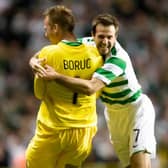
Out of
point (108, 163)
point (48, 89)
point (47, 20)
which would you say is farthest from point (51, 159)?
point (108, 163)

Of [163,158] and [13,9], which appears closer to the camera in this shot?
[163,158]

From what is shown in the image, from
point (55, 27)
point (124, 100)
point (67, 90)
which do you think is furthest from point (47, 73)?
point (124, 100)

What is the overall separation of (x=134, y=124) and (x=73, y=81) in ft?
3.01

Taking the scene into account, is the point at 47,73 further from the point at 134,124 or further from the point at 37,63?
the point at 134,124

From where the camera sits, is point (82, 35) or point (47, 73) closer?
point (47, 73)

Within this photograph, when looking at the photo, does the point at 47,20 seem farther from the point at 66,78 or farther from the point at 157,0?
the point at 157,0

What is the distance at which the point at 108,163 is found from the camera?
11.4 metres

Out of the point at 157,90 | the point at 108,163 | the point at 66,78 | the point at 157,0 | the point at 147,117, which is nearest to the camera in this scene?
the point at 66,78

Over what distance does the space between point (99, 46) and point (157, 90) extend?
5.34 metres

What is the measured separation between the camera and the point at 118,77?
809 centimetres

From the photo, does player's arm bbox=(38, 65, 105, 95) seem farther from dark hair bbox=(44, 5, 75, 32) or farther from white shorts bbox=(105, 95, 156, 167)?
white shorts bbox=(105, 95, 156, 167)

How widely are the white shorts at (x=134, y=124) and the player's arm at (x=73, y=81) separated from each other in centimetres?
61

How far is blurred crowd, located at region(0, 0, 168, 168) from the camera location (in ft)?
39.7

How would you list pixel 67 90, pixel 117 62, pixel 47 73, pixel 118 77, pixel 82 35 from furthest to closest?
pixel 82 35
pixel 118 77
pixel 117 62
pixel 67 90
pixel 47 73
